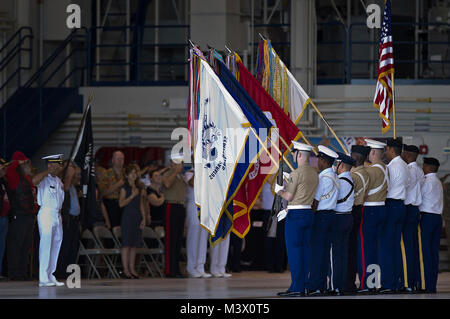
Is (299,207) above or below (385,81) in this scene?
below

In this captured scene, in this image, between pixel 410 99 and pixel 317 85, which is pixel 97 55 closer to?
pixel 317 85

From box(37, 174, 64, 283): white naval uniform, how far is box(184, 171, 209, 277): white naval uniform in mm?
2718

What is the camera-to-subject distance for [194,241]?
57.4 feet

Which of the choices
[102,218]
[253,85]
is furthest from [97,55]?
[253,85]

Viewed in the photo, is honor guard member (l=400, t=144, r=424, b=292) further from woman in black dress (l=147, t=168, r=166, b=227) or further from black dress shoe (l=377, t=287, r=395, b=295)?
woman in black dress (l=147, t=168, r=166, b=227)

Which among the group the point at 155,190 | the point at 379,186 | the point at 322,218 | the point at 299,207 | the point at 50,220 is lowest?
the point at 50,220

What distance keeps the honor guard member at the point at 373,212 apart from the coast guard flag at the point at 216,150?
169 centimetres

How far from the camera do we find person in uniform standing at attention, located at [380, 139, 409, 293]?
1405 centimetres

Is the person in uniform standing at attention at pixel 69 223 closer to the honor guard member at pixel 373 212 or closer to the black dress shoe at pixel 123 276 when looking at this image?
the black dress shoe at pixel 123 276

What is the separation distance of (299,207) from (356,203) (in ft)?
4.32

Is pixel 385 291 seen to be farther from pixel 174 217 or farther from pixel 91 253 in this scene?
pixel 91 253

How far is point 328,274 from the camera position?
13.9m

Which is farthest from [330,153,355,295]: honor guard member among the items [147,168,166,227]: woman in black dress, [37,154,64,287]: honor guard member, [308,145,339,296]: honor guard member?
[147,168,166,227]: woman in black dress

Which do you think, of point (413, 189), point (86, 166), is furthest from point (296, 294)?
point (86, 166)
